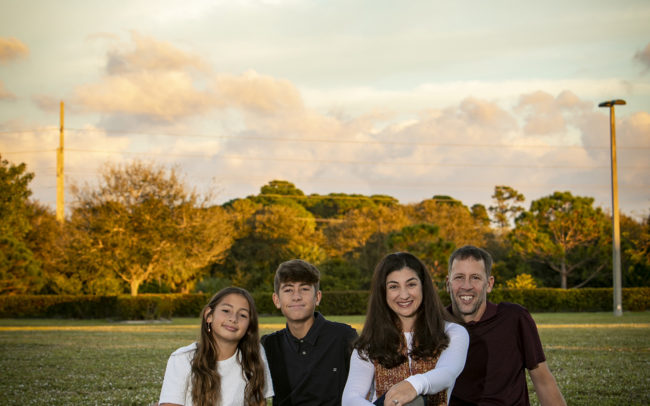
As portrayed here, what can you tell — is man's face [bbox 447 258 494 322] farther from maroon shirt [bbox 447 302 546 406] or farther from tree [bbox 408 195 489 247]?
tree [bbox 408 195 489 247]

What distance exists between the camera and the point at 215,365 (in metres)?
3.95

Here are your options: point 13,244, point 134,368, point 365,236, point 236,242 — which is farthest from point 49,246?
point 134,368

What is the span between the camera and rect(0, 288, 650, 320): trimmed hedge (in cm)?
3247

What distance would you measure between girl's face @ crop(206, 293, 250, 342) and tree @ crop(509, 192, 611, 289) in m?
40.6

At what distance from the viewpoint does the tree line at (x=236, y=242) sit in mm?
31922

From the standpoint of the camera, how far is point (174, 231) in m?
32.0

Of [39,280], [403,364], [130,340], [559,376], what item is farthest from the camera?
[39,280]

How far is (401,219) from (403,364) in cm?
4206

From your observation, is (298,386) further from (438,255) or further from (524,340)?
(438,255)

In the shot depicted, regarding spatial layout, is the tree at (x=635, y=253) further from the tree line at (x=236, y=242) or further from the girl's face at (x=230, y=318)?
the girl's face at (x=230, y=318)

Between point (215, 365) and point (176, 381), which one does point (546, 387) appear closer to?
point (215, 365)

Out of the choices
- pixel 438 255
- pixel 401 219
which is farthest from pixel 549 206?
pixel 438 255

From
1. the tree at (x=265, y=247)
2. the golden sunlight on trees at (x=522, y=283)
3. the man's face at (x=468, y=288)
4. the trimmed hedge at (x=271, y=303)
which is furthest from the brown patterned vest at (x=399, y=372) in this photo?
the tree at (x=265, y=247)

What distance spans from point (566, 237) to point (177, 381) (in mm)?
42749
